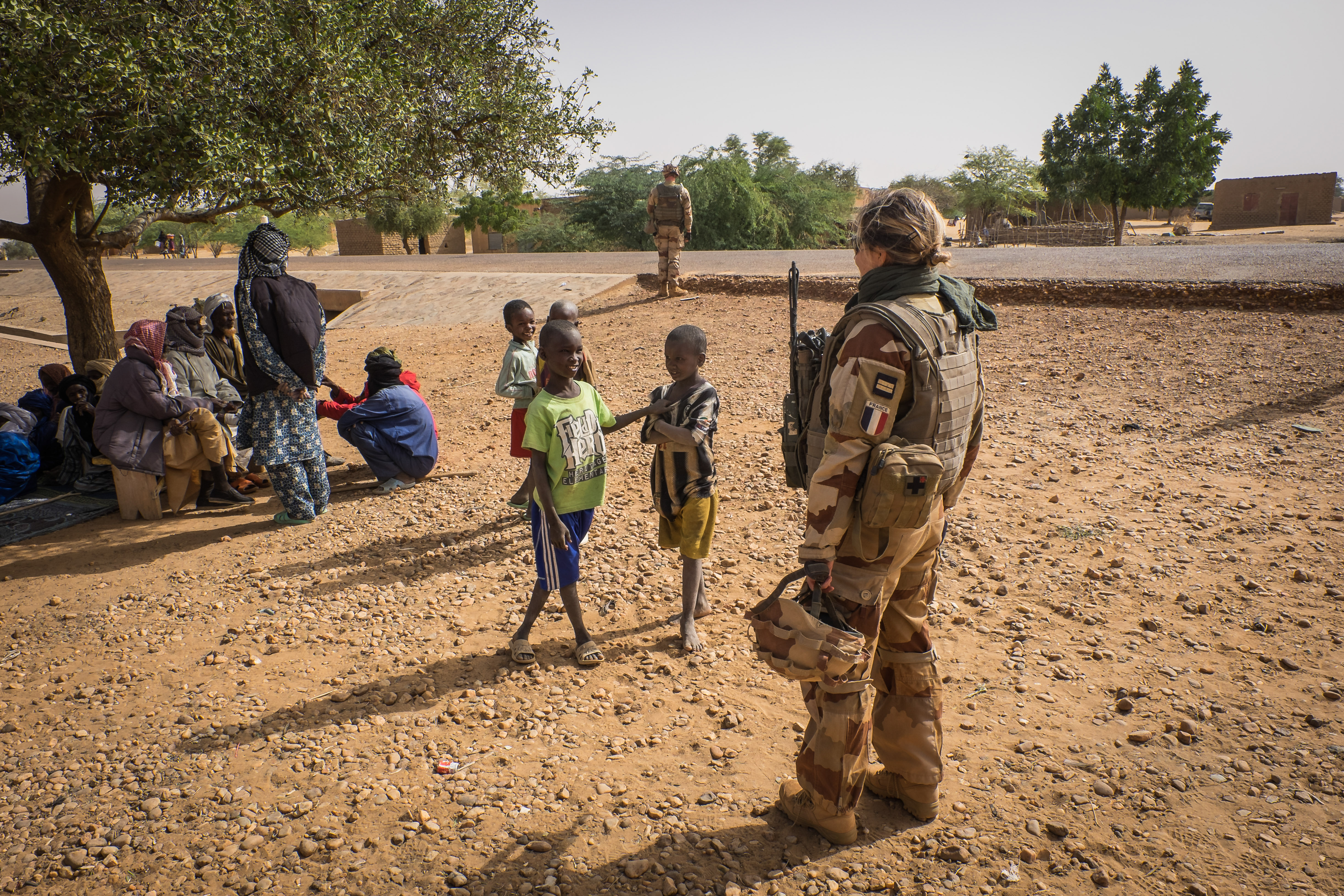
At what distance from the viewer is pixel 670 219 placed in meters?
12.5

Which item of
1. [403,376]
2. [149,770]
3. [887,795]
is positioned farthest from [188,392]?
[887,795]

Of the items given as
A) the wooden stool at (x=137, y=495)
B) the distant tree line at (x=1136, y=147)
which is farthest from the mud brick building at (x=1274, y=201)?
the wooden stool at (x=137, y=495)

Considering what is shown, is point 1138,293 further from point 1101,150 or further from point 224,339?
point 1101,150

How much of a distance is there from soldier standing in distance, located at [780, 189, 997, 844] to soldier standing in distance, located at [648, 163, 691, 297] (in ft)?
33.1

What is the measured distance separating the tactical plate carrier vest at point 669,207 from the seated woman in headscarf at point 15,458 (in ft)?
27.9

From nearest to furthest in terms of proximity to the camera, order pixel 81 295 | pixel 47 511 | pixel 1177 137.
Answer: pixel 47 511
pixel 81 295
pixel 1177 137

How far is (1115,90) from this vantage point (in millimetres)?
27781

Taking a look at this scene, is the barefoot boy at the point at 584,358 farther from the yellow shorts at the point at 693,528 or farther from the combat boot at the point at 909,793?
the combat boot at the point at 909,793

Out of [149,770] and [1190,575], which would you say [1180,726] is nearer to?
[1190,575]

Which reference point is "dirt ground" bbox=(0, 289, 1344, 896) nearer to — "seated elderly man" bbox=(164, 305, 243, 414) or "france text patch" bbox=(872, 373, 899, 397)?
"seated elderly man" bbox=(164, 305, 243, 414)

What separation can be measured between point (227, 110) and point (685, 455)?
177 inches

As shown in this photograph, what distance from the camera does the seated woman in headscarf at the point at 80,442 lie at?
6605 millimetres

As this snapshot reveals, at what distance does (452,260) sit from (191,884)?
21560mm

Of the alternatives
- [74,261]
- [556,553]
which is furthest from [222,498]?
[556,553]
